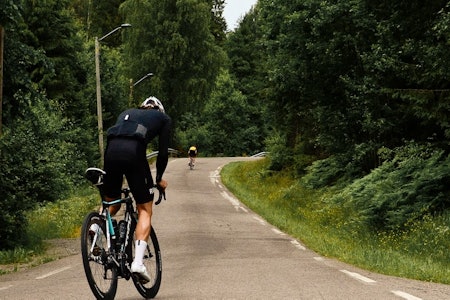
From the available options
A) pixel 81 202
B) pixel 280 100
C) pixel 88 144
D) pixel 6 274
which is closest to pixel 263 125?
pixel 88 144

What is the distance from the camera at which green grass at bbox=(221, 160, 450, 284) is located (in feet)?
37.1

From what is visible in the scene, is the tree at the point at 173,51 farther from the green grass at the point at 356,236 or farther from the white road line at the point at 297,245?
the white road line at the point at 297,245

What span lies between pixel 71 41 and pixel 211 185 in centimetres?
966

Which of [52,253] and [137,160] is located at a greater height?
[137,160]

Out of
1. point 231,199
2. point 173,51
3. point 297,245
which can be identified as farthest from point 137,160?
point 173,51

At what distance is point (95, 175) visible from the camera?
6660 mm

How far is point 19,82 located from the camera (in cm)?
1549

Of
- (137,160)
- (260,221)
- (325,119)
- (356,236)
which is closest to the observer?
(137,160)

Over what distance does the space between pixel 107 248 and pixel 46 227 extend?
12.2 meters

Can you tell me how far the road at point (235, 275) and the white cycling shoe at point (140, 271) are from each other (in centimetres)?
65

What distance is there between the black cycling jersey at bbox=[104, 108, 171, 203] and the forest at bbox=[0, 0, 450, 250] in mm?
7331

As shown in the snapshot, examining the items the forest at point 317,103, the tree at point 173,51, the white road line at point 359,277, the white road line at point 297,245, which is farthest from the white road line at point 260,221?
the tree at point 173,51

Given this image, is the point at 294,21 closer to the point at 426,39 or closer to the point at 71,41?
the point at 426,39

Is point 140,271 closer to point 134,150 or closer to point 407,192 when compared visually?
point 134,150
